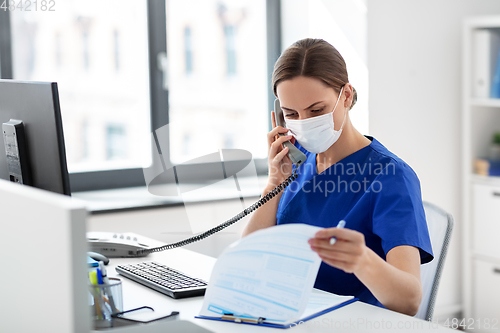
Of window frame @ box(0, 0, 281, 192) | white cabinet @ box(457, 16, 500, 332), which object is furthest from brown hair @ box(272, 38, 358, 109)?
white cabinet @ box(457, 16, 500, 332)

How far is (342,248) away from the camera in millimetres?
898

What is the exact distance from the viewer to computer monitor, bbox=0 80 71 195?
3.67 feet

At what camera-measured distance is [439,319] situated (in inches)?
109

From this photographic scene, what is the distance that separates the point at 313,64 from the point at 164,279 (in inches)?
25.0

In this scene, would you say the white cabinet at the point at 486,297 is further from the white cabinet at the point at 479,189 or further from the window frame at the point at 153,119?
the window frame at the point at 153,119

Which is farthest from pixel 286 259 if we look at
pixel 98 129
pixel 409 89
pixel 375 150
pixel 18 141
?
pixel 409 89

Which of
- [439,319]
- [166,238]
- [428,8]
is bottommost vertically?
[439,319]

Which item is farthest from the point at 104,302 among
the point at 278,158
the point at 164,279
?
the point at 278,158

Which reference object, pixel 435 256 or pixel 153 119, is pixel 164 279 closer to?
pixel 435 256

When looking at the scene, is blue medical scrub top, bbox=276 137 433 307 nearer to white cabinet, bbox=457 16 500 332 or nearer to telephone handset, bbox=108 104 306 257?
telephone handset, bbox=108 104 306 257

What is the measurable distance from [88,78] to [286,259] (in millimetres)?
1728

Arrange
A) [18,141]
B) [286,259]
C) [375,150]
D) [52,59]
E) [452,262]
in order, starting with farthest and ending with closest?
[452,262] < [52,59] < [375,150] < [18,141] < [286,259]

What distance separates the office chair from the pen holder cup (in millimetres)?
701

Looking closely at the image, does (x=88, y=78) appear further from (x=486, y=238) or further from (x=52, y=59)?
(x=486, y=238)
